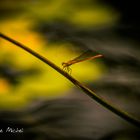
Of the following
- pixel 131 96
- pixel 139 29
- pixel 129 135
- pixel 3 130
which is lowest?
pixel 129 135

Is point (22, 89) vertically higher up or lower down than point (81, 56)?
lower down

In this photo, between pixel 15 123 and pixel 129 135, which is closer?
pixel 129 135

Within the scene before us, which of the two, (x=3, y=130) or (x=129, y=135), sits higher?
(x=3, y=130)

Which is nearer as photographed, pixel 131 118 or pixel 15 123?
pixel 131 118

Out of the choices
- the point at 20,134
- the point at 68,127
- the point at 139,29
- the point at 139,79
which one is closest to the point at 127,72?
the point at 139,79

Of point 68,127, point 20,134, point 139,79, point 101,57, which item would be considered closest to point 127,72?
point 139,79

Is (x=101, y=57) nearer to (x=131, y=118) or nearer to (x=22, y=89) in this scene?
(x=131, y=118)

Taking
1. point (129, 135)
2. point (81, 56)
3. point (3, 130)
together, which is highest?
point (81, 56)

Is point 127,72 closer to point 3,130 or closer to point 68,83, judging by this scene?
point 68,83
